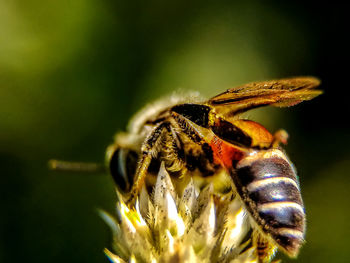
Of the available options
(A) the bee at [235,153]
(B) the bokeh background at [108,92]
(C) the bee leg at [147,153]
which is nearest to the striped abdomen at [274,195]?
(A) the bee at [235,153]

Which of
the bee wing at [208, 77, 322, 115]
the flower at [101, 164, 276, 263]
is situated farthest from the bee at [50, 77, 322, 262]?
the flower at [101, 164, 276, 263]

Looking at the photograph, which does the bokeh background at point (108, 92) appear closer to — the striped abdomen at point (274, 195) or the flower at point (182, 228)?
the flower at point (182, 228)

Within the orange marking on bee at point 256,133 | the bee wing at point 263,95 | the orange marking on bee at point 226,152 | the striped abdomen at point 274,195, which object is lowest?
the striped abdomen at point 274,195

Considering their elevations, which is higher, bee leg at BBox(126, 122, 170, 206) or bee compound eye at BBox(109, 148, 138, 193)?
bee leg at BBox(126, 122, 170, 206)

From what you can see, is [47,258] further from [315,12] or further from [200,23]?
[315,12]

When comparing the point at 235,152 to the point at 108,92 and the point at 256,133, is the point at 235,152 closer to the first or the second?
the point at 256,133

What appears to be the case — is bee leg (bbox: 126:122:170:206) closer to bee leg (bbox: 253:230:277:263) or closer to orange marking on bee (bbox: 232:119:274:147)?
orange marking on bee (bbox: 232:119:274:147)

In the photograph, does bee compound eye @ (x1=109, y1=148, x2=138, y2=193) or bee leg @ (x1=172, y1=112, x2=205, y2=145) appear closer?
bee leg @ (x1=172, y1=112, x2=205, y2=145)
